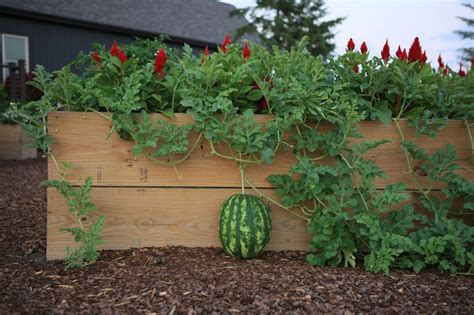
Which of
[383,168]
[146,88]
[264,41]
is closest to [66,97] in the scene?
[146,88]

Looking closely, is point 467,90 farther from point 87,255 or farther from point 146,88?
point 87,255

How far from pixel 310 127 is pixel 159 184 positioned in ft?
2.94

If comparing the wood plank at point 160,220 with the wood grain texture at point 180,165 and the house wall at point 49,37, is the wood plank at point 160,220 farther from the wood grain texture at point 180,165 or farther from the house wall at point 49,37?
the house wall at point 49,37

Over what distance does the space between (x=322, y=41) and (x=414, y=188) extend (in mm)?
19063

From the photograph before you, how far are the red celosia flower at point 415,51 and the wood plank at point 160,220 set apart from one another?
1129 millimetres

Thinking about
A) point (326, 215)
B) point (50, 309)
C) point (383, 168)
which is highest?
point (383, 168)

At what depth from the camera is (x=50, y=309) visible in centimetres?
189

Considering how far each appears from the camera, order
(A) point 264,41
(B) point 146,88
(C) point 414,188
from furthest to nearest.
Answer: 1. (A) point 264,41
2. (C) point 414,188
3. (B) point 146,88

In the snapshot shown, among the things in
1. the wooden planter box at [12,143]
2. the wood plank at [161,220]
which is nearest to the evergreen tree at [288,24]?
the wooden planter box at [12,143]

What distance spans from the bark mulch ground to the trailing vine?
0.15m

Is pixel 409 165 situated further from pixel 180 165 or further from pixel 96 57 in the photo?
pixel 96 57

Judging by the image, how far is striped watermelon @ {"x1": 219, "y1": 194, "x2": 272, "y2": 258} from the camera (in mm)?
2410

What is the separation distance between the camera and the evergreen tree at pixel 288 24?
20078 mm

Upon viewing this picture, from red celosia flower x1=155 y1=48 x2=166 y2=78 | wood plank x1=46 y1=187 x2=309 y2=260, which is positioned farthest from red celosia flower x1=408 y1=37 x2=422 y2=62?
red celosia flower x1=155 y1=48 x2=166 y2=78
